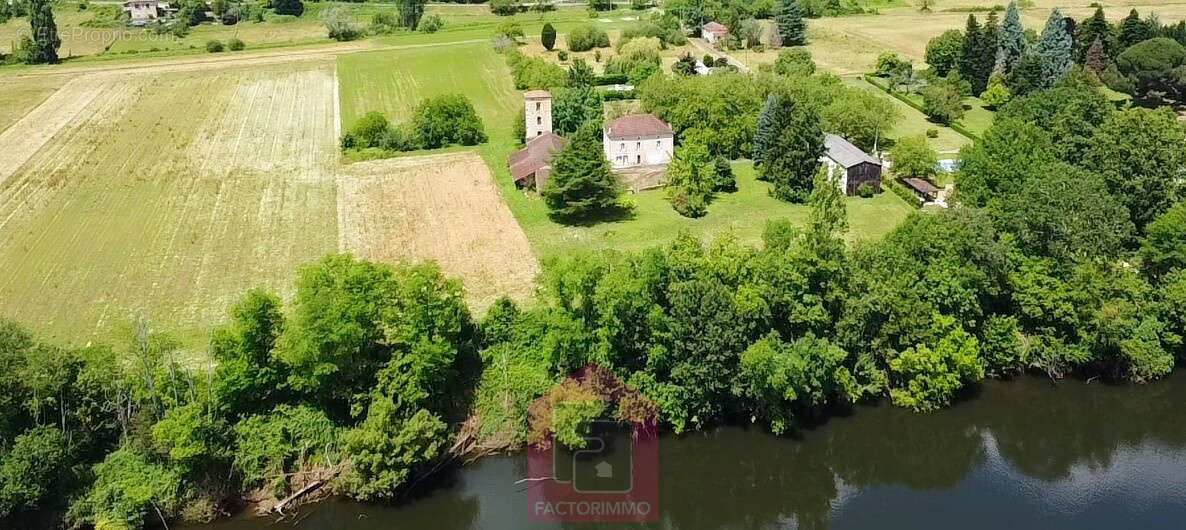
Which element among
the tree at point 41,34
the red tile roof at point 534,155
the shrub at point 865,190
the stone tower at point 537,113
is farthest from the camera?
the tree at point 41,34

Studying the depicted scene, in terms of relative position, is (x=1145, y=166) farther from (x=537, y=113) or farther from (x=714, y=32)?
(x=714, y=32)

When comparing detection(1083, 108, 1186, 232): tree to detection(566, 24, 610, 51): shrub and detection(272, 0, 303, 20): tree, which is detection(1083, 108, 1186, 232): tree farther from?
detection(272, 0, 303, 20): tree

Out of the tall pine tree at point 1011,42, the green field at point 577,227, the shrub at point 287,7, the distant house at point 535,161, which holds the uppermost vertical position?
the tall pine tree at point 1011,42

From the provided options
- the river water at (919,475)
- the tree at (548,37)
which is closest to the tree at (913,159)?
the river water at (919,475)

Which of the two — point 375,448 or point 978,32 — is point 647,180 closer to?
point 375,448

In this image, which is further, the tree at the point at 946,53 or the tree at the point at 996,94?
the tree at the point at 946,53

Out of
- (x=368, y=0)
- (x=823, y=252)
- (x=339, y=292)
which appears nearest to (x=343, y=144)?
(x=339, y=292)

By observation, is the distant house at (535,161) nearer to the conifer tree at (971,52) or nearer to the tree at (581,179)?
the tree at (581,179)
